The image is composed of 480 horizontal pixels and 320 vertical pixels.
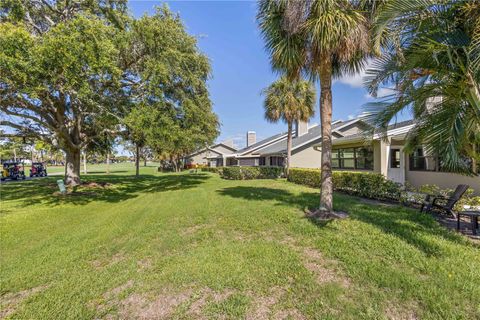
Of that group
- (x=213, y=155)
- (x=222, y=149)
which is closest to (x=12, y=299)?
(x=213, y=155)

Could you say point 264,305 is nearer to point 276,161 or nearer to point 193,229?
point 193,229

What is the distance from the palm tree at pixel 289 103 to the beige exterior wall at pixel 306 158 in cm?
108

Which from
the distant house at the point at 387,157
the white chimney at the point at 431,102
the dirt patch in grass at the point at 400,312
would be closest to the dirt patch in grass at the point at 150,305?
the dirt patch in grass at the point at 400,312

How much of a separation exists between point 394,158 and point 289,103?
9150 millimetres

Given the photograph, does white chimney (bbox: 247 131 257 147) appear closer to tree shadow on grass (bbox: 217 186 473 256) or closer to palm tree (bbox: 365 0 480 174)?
tree shadow on grass (bbox: 217 186 473 256)

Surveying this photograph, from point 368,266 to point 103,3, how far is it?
56.0 feet

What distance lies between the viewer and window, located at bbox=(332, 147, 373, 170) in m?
14.3

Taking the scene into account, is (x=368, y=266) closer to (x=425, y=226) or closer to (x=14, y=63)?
(x=425, y=226)

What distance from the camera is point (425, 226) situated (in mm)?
6023

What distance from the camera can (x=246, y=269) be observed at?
421 cm

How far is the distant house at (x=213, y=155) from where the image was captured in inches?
1719

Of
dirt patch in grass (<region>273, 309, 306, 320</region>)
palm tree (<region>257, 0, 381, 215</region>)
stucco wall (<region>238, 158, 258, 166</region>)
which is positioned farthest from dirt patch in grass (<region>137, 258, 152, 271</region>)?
stucco wall (<region>238, 158, 258, 166</region>)

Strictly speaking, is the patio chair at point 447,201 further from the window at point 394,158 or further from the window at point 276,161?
the window at point 276,161

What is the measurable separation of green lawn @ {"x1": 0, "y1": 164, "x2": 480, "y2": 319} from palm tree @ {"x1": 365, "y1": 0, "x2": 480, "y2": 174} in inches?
80.0
